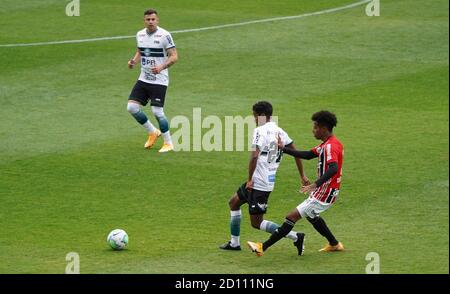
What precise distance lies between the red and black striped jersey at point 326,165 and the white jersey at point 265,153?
22.4 inches

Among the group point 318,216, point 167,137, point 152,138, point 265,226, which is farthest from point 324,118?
point 152,138

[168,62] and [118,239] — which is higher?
[168,62]

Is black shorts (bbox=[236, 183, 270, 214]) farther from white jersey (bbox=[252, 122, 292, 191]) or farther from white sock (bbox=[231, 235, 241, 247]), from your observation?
white sock (bbox=[231, 235, 241, 247])

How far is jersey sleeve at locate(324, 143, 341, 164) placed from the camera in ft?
46.1

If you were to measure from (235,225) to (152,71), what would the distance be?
19.2ft

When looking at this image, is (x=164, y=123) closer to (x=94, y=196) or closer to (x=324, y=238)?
(x=94, y=196)

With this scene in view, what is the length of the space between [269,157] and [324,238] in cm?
152

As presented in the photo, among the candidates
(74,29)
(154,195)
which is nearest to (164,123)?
(154,195)

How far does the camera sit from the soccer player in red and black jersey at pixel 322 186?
1407 centimetres

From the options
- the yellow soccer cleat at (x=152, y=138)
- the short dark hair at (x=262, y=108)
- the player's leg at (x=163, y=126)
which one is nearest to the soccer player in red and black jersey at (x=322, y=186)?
the short dark hair at (x=262, y=108)

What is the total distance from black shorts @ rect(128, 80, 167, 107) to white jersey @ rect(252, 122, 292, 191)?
5.74 meters

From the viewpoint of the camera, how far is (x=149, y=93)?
2006 cm

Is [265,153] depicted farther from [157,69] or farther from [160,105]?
[160,105]

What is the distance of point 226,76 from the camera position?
993 inches
